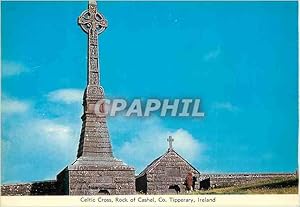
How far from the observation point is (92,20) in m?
7.72

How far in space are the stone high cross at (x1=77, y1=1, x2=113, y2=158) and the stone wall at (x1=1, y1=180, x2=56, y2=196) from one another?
46 centimetres

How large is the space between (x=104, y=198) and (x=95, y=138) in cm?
75

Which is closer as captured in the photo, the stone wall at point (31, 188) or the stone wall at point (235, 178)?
the stone wall at point (31, 188)

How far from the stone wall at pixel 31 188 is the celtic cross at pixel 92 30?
118cm

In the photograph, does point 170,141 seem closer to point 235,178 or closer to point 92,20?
point 235,178

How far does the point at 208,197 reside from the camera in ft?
24.3

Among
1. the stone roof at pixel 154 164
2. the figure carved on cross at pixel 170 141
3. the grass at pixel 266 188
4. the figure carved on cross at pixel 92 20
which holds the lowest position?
the grass at pixel 266 188

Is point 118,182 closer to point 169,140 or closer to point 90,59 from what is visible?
point 169,140

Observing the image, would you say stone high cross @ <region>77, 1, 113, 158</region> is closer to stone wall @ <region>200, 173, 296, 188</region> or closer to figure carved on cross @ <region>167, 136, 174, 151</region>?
figure carved on cross @ <region>167, 136, 174, 151</region>

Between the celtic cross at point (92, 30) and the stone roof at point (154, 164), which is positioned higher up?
the celtic cross at point (92, 30)

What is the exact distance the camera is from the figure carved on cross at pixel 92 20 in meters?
7.71

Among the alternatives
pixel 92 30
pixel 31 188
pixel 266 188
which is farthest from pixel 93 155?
pixel 266 188

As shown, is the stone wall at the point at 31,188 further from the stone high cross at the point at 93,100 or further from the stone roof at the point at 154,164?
the stone roof at the point at 154,164

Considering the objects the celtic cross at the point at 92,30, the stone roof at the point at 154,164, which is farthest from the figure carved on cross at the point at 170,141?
the celtic cross at the point at 92,30
